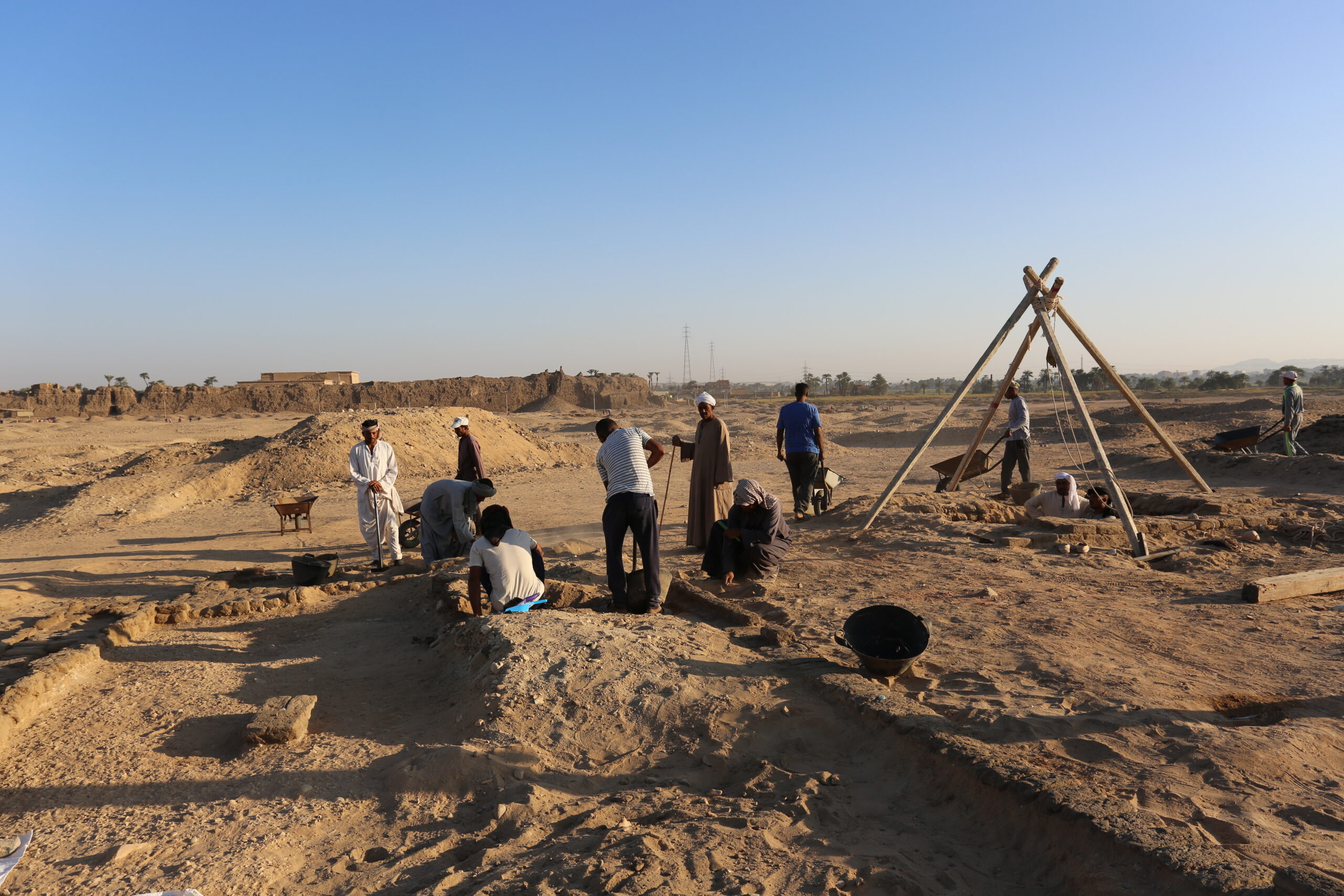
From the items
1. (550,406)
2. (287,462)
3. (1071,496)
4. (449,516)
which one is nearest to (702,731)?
(449,516)

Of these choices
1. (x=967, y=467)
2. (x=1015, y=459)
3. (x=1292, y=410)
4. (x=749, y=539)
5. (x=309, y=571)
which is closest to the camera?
(x=749, y=539)

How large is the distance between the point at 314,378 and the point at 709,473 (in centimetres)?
3850

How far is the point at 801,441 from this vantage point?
894cm

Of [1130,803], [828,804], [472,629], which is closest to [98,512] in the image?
[472,629]

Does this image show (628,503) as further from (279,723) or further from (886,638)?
(279,723)

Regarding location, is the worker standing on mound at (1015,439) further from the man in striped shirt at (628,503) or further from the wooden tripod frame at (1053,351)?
the man in striped shirt at (628,503)

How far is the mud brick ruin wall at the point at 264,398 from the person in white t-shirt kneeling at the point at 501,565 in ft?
106

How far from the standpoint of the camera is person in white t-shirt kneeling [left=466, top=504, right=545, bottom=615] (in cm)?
524

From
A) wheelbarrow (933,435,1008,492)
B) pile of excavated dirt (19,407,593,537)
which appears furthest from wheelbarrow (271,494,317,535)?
wheelbarrow (933,435,1008,492)

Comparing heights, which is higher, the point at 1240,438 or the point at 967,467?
the point at 1240,438

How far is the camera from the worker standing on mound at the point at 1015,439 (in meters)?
10.0

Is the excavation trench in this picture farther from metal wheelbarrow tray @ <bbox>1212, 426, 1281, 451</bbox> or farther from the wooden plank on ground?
metal wheelbarrow tray @ <bbox>1212, 426, 1281, 451</bbox>

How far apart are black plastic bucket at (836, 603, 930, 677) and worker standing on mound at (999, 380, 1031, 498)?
239 inches

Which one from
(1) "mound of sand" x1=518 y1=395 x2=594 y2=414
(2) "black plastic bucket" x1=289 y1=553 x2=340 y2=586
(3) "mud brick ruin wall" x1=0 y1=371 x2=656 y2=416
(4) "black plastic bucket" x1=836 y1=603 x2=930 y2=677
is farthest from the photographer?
(1) "mound of sand" x1=518 y1=395 x2=594 y2=414
